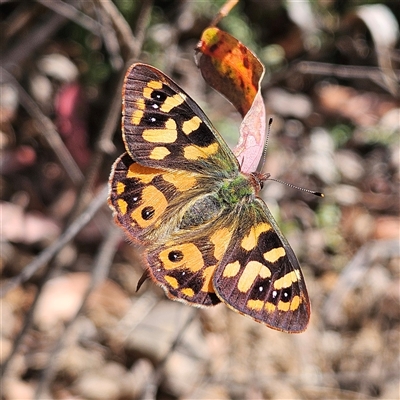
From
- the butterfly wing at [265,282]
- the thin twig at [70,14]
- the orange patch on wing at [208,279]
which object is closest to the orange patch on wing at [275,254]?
the butterfly wing at [265,282]

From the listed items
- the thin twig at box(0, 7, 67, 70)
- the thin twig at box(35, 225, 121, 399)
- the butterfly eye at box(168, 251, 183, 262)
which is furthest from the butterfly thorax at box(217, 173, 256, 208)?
the thin twig at box(0, 7, 67, 70)

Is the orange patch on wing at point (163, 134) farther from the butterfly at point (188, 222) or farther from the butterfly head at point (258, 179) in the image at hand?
the butterfly head at point (258, 179)

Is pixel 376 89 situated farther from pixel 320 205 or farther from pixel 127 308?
pixel 127 308

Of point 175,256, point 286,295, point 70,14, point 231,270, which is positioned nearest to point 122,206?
point 175,256

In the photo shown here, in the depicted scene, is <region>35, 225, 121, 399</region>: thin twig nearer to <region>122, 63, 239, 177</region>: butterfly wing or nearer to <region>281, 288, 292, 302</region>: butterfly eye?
<region>122, 63, 239, 177</region>: butterfly wing

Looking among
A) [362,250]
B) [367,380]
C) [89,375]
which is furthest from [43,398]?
[362,250]

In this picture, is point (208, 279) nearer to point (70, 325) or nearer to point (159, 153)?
point (159, 153)

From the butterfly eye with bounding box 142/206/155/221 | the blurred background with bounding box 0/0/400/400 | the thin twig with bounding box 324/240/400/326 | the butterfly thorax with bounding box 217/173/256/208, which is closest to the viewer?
the butterfly eye with bounding box 142/206/155/221

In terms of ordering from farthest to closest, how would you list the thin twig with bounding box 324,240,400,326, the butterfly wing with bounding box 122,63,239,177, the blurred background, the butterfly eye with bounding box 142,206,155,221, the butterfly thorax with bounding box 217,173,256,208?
the thin twig with bounding box 324,240,400,326, the blurred background, the butterfly thorax with bounding box 217,173,256,208, the butterfly eye with bounding box 142,206,155,221, the butterfly wing with bounding box 122,63,239,177
